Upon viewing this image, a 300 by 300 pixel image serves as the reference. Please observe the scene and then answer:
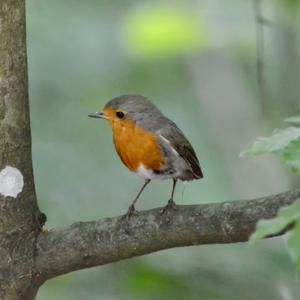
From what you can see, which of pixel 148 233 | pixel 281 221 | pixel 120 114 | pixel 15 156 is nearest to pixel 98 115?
pixel 120 114

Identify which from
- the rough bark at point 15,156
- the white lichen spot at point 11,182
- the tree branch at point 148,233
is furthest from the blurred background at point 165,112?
the white lichen spot at point 11,182

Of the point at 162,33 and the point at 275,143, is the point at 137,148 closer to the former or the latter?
the point at 275,143

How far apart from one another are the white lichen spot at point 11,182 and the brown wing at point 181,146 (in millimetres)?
878

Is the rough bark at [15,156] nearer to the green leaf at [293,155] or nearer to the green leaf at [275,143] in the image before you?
the green leaf at [275,143]

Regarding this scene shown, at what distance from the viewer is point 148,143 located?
12.9 feet

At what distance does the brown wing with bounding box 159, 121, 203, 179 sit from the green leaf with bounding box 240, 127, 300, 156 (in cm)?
171

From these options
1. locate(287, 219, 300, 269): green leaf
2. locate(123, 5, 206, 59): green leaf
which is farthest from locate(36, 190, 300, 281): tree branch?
locate(123, 5, 206, 59): green leaf

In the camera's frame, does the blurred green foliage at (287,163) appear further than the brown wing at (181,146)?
No

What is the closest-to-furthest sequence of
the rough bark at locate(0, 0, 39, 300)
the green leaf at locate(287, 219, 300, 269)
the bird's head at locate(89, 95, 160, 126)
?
1. the green leaf at locate(287, 219, 300, 269)
2. the rough bark at locate(0, 0, 39, 300)
3. the bird's head at locate(89, 95, 160, 126)

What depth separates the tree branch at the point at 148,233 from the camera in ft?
9.53

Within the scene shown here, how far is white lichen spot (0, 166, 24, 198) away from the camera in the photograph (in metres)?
3.24

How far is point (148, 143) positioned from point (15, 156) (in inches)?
32.5

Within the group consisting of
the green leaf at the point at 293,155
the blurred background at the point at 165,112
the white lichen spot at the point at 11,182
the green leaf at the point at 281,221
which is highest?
the green leaf at the point at 293,155

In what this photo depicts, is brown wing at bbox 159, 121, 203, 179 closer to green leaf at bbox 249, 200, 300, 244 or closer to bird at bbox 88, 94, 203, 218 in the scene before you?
bird at bbox 88, 94, 203, 218
